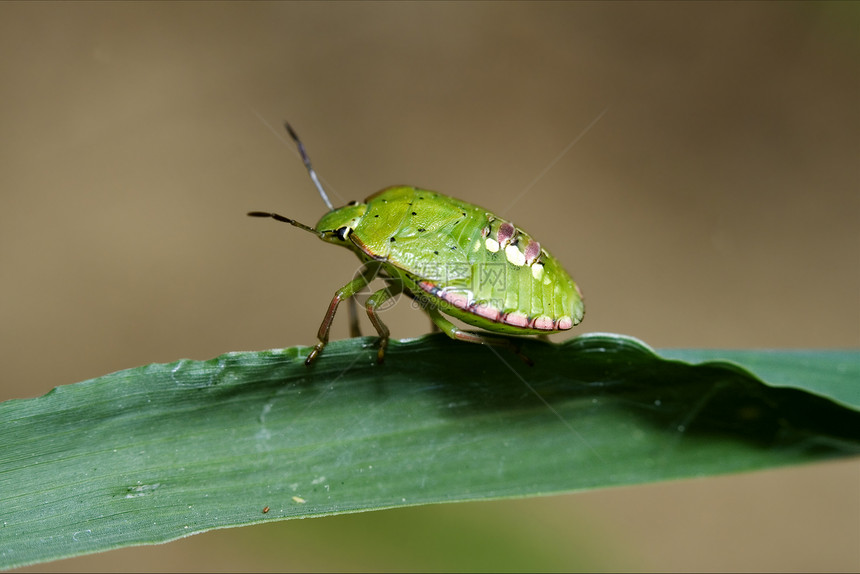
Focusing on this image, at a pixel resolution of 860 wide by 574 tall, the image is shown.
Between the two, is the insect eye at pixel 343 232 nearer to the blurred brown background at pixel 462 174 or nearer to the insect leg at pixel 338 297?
the insect leg at pixel 338 297

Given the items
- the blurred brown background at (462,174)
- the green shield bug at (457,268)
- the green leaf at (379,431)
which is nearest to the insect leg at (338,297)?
the green shield bug at (457,268)

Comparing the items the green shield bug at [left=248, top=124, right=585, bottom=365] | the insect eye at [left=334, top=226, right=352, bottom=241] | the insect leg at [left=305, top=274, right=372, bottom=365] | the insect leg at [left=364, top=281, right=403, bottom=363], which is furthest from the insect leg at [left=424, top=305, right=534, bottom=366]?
the insect eye at [left=334, top=226, right=352, bottom=241]

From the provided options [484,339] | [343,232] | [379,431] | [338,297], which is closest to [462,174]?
[343,232]

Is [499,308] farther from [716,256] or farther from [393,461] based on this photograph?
[716,256]

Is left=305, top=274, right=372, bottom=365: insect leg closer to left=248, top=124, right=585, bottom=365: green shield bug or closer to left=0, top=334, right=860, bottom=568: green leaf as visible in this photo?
left=248, top=124, right=585, bottom=365: green shield bug

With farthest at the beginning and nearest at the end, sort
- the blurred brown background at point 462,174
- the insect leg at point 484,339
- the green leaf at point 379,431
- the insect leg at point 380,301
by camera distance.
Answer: the blurred brown background at point 462,174
the insect leg at point 380,301
the insect leg at point 484,339
the green leaf at point 379,431

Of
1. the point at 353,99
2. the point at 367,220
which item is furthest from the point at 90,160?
the point at 367,220
